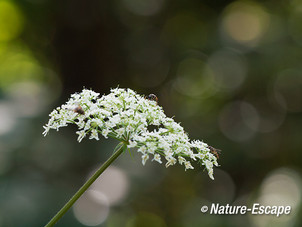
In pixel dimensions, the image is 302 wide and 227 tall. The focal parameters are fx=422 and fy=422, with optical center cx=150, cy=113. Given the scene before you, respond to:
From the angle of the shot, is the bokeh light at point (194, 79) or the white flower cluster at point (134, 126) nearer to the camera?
the white flower cluster at point (134, 126)

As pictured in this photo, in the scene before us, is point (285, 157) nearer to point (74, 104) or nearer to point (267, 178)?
Result: point (267, 178)

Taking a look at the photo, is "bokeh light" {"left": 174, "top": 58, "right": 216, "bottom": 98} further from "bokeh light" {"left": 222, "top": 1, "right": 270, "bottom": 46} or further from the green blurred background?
"bokeh light" {"left": 222, "top": 1, "right": 270, "bottom": 46}

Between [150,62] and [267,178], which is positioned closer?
[267,178]

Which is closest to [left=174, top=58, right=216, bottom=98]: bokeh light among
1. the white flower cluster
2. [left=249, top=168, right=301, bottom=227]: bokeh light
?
[left=249, top=168, right=301, bottom=227]: bokeh light

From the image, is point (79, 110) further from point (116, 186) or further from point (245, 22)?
point (245, 22)

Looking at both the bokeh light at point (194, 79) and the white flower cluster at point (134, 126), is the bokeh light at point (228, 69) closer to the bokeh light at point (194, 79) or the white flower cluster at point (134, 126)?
the bokeh light at point (194, 79)

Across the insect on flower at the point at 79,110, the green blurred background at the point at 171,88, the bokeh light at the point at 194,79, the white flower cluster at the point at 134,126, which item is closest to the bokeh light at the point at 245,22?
the green blurred background at the point at 171,88

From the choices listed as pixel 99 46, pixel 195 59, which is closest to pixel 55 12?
pixel 99 46
